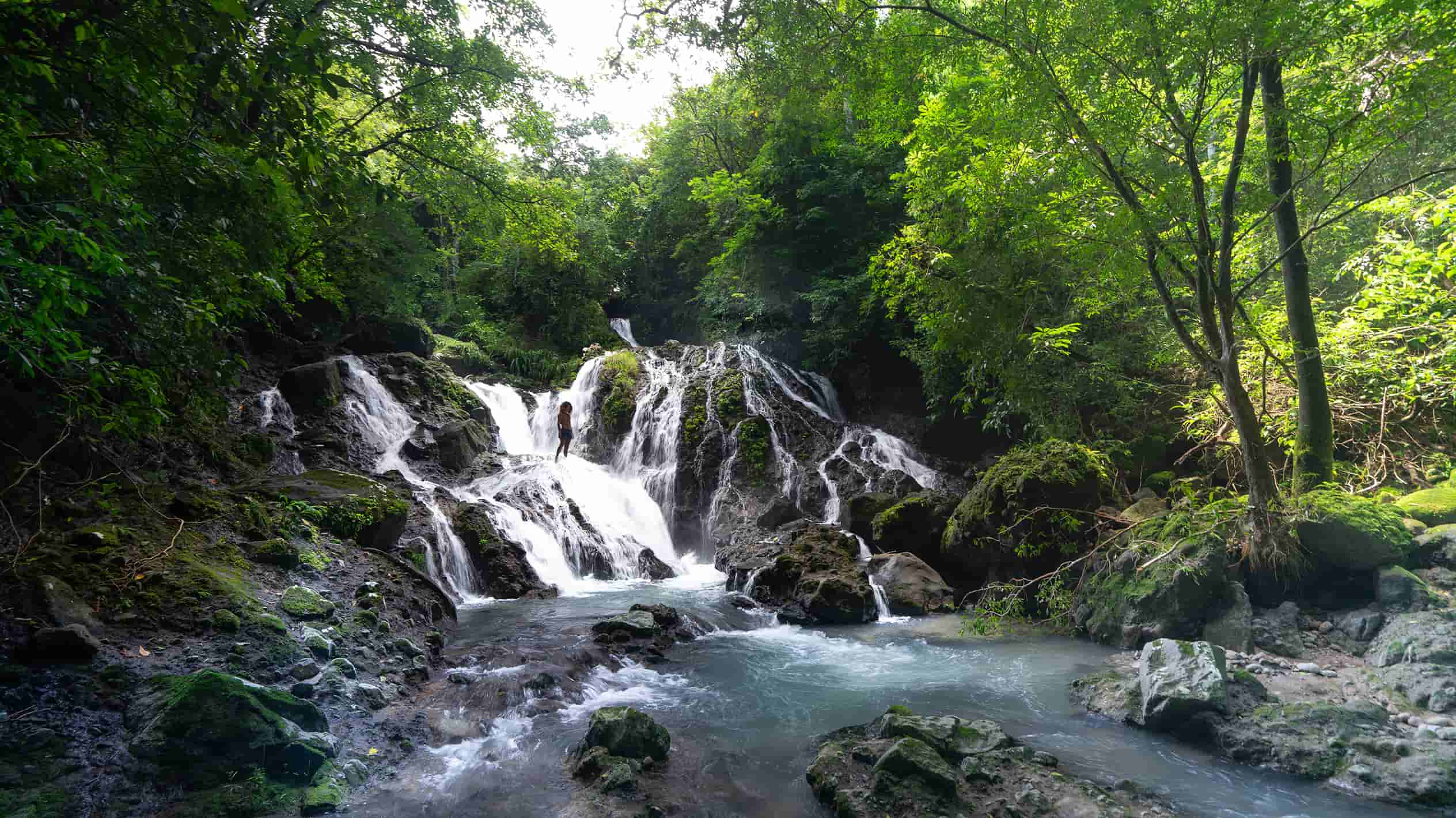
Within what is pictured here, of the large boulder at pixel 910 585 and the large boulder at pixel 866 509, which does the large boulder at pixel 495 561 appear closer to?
the large boulder at pixel 910 585

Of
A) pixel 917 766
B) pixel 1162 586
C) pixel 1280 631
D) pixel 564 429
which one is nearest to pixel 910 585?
pixel 1162 586

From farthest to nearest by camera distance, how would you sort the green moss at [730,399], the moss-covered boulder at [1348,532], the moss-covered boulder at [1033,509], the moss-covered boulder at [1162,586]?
the green moss at [730,399] → the moss-covered boulder at [1033,509] → the moss-covered boulder at [1162,586] → the moss-covered boulder at [1348,532]

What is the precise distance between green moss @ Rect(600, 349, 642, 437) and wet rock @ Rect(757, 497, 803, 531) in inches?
176

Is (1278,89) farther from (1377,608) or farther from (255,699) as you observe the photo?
(255,699)

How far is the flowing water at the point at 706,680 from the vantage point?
3.96 metres

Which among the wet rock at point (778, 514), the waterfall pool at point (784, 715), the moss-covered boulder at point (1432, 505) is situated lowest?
the waterfall pool at point (784, 715)

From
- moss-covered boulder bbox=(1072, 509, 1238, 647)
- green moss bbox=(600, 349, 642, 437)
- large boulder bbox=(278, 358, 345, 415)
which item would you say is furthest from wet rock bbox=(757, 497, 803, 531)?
large boulder bbox=(278, 358, 345, 415)

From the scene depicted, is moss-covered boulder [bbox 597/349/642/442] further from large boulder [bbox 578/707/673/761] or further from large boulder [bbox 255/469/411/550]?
large boulder [bbox 578/707/673/761]

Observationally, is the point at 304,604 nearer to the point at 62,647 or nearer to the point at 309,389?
the point at 62,647

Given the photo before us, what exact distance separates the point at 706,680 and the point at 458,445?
8.67m

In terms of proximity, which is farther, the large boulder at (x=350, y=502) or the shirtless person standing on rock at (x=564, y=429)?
the shirtless person standing on rock at (x=564, y=429)

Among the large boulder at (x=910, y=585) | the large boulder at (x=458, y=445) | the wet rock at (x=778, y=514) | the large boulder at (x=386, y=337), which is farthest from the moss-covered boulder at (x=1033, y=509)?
the large boulder at (x=386, y=337)

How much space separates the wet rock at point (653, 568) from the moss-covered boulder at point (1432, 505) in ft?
31.1

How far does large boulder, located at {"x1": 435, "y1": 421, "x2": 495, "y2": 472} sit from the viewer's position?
41.6 ft
